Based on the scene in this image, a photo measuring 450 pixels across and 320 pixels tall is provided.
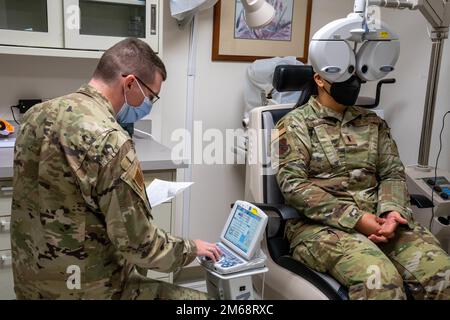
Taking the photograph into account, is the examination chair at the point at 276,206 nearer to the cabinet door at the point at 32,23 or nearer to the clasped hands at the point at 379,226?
the clasped hands at the point at 379,226

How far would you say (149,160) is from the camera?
1853mm

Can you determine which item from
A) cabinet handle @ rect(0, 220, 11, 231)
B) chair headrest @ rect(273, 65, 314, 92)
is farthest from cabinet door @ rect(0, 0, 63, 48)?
chair headrest @ rect(273, 65, 314, 92)

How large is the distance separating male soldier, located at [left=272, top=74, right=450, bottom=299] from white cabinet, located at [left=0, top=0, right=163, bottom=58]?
0.84 metres

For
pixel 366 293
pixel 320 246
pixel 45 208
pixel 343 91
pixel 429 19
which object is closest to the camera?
pixel 45 208

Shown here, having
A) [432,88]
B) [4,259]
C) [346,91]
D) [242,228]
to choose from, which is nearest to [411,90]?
[432,88]

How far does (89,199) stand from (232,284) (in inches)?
19.3

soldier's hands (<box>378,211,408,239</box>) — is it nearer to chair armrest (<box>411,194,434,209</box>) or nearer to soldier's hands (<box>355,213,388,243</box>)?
soldier's hands (<box>355,213,388,243</box>)

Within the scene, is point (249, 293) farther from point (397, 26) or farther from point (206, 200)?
point (397, 26)

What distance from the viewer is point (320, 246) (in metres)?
1.57

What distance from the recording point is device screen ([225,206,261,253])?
136 cm

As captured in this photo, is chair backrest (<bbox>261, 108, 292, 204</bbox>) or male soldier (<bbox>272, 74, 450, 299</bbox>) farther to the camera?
chair backrest (<bbox>261, 108, 292, 204</bbox>)

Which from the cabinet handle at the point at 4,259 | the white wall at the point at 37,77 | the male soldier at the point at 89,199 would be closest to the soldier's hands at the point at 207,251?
the male soldier at the point at 89,199
